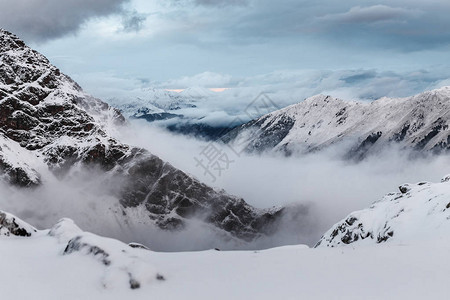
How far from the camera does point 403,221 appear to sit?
54062mm

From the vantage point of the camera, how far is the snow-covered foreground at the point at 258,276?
20.5m

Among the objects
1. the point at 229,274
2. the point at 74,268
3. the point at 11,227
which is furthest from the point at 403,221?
the point at 11,227

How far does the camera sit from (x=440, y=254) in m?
25.3

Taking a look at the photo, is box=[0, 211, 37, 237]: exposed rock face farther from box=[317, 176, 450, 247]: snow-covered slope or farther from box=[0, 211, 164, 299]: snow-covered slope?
box=[317, 176, 450, 247]: snow-covered slope

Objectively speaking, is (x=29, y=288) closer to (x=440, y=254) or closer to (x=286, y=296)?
(x=286, y=296)

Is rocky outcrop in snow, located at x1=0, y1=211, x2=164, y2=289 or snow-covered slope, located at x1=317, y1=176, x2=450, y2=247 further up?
rocky outcrop in snow, located at x1=0, y1=211, x2=164, y2=289

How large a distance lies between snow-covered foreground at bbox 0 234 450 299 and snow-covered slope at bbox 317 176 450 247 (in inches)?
620

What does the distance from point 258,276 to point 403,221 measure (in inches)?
1437

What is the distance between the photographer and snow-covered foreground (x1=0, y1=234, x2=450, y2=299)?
2048cm

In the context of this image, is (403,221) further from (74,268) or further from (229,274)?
(74,268)

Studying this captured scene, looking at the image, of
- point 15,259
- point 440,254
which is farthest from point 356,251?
point 15,259

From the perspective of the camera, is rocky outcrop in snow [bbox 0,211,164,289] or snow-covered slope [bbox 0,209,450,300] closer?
snow-covered slope [bbox 0,209,450,300]

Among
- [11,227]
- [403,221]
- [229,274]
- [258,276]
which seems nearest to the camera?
[258,276]

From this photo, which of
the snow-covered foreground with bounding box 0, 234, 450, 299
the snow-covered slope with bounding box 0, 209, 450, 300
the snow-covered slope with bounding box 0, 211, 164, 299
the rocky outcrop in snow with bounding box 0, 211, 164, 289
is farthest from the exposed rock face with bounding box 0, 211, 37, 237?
the snow-covered foreground with bounding box 0, 234, 450, 299
